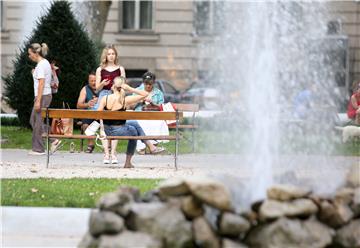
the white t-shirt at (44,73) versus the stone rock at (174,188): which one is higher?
the white t-shirt at (44,73)

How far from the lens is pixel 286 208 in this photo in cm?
725

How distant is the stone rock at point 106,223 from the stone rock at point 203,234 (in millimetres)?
512

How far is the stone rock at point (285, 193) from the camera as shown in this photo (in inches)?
289

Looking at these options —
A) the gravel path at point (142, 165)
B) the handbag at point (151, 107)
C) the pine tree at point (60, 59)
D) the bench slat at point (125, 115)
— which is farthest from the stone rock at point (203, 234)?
the pine tree at point (60, 59)

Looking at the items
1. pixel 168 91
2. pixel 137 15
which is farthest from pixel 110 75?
pixel 137 15

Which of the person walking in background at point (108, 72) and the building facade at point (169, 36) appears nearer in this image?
the person walking in background at point (108, 72)

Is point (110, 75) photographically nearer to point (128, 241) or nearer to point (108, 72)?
point (108, 72)

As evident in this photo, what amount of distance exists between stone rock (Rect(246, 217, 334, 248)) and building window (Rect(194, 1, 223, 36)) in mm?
32874

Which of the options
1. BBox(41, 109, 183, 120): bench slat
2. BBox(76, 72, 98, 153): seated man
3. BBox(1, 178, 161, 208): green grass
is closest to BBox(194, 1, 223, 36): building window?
BBox(76, 72, 98, 153): seated man

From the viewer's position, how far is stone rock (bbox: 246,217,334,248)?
7.15 meters

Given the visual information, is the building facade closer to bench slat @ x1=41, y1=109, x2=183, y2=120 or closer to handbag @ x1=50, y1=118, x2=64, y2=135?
handbag @ x1=50, y1=118, x2=64, y2=135

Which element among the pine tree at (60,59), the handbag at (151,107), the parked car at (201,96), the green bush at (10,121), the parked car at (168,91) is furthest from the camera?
the parked car at (168,91)

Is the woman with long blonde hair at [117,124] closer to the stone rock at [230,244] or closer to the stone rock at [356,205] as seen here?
the stone rock at [356,205]

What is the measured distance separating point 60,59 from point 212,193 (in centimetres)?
1428
